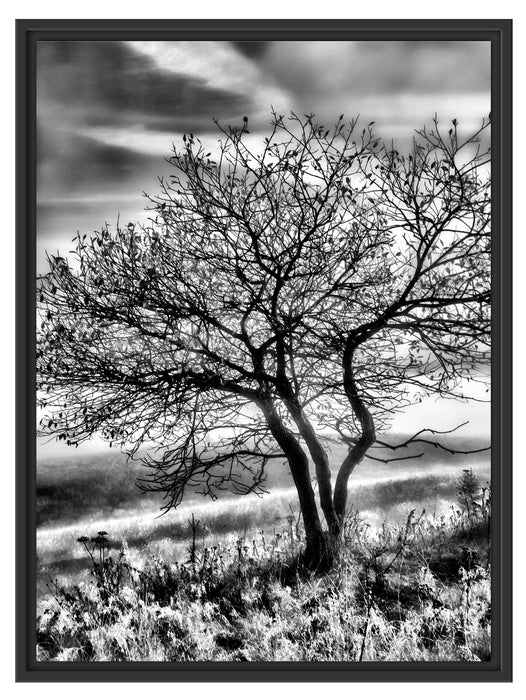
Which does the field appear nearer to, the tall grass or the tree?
the tall grass

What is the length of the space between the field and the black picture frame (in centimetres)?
8

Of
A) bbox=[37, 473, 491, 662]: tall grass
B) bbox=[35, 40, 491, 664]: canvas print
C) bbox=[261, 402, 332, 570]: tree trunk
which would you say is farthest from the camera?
bbox=[261, 402, 332, 570]: tree trunk

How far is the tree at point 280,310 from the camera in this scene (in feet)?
13.9

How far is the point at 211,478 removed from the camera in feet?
13.9

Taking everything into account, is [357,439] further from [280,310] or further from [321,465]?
[280,310]

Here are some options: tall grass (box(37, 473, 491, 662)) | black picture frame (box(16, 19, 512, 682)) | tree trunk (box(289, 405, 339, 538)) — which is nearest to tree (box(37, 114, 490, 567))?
tree trunk (box(289, 405, 339, 538))

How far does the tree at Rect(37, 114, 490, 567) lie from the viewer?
4234 mm
